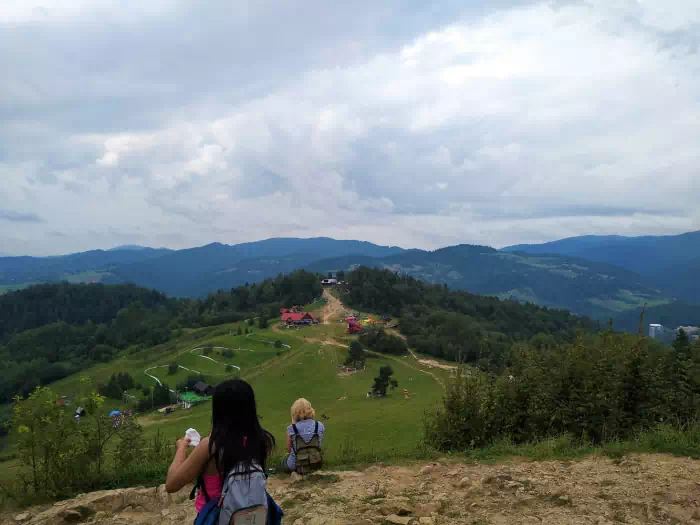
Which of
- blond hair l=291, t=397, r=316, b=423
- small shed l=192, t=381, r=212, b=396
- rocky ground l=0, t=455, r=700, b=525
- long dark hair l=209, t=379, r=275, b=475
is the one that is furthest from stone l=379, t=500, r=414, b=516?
small shed l=192, t=381, r=212, b=396

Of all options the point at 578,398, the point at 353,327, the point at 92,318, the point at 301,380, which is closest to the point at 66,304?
the point at 92,318

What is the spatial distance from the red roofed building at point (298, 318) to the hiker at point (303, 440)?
69.5 metres

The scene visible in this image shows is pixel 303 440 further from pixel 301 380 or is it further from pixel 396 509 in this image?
pixel 301 380

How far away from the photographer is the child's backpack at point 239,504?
3068 mm

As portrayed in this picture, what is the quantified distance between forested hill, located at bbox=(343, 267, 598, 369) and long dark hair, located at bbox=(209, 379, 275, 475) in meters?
58.7

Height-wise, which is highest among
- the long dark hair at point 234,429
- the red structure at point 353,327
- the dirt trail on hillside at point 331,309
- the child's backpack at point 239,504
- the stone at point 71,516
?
the long dark hair at point 234,429

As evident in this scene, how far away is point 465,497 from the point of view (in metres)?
5.32

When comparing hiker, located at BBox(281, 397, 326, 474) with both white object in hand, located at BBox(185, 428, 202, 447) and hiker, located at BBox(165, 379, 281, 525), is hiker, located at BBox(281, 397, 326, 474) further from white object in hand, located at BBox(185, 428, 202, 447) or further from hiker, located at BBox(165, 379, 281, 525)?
hiker, located at BBox(165, 379, 281, 525)

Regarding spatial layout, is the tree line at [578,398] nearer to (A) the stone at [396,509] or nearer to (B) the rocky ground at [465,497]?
(B) the rocky ground at [465,497]

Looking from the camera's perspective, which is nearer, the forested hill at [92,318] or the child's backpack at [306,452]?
the child's backpack at [306,452]

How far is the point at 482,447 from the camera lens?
741cm

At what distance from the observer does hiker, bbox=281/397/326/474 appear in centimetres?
627

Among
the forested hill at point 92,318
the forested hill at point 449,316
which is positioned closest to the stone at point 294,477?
the forested hill at point 449,316

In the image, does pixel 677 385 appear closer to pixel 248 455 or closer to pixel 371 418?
pixel 248 455
